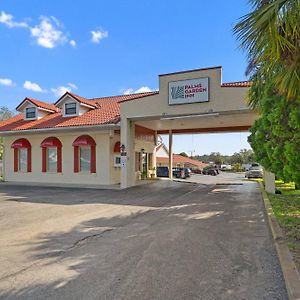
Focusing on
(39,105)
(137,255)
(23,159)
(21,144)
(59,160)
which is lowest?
(137,255)

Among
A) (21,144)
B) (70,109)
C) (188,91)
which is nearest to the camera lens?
(188,91)

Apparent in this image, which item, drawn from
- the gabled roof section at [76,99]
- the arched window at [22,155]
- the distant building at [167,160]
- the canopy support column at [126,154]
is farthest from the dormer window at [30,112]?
the distant building at [167,160]

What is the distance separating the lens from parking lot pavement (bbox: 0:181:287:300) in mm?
4445

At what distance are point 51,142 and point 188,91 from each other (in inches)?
434

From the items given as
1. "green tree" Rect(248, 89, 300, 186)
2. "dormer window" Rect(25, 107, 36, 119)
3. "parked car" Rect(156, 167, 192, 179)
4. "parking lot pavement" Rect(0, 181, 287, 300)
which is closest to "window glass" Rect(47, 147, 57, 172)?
"dormer window" Rect(25, 107, 36, 119)

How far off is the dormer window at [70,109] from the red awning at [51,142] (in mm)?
2151

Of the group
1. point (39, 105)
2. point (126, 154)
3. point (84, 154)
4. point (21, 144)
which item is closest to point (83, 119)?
point (84, 154)

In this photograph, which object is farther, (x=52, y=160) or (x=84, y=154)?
(x=52, y=160)

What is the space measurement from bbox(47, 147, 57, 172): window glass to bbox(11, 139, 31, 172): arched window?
1.79 m

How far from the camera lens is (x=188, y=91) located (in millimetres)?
17984

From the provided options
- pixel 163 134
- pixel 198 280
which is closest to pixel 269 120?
pixel 198 280

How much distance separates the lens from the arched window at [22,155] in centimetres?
2431

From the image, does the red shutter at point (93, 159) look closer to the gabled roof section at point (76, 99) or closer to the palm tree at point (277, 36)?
the gabled roof section at point (76, 99)

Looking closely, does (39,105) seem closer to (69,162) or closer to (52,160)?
(52,160)
